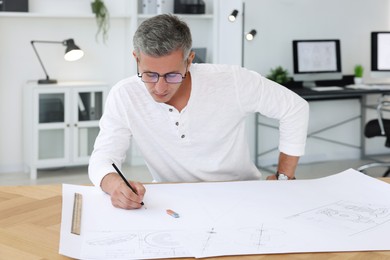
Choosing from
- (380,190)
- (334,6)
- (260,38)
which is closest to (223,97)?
→ (380,190)

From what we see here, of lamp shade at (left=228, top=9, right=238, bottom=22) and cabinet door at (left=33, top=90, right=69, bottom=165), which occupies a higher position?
lamp shade at (left=228, top=9, right=238, bottom=22)

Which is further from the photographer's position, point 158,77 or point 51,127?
point 51,127

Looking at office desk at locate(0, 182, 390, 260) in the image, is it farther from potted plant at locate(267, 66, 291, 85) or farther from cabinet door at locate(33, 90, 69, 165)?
potted plant at locate(267, 66, 291, 85)

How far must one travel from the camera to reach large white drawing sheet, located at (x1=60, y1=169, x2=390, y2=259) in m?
1.43

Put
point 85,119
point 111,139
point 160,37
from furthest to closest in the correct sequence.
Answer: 1. point 85,119
2. point 111,139
3. point 160,37

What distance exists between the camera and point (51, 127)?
520 cm

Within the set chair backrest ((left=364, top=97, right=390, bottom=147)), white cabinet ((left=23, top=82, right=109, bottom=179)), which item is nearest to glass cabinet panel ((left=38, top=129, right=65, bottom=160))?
white cabinet ((left=23, top=82, right=109, bottom=179))

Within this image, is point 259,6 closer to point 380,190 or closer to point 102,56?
point 102,56

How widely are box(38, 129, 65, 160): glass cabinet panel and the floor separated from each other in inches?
6.8

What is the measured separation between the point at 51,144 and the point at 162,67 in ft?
11.7

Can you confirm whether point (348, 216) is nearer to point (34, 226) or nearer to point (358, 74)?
point (34, 226)

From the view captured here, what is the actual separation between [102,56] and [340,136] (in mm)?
2297

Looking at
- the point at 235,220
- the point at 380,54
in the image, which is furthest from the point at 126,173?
the point at 235,220

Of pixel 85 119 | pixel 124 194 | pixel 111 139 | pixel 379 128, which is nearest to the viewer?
pixel 124 194
